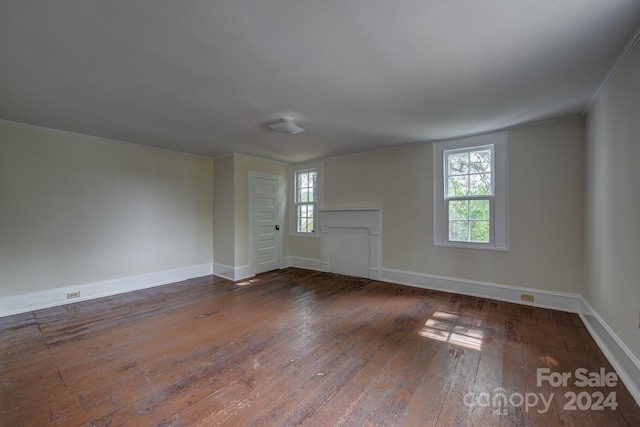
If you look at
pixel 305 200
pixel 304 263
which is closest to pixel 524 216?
pixel 305 200

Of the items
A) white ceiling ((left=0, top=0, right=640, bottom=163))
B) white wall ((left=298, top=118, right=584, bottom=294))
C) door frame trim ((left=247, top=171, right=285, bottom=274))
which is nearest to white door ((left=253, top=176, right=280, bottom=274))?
door frame trim ((left=247, top=171, right=285, bottom=274))

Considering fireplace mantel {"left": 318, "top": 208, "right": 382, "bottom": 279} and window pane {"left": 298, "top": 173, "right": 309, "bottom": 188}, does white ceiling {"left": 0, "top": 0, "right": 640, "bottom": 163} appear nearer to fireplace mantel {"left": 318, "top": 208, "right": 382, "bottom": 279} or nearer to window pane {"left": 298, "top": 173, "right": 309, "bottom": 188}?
fireplace mantel {"left": 318, "top": 208, "right": 382, "bottom": 279}

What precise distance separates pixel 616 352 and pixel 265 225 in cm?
494

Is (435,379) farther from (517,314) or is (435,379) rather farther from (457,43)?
(457,43)

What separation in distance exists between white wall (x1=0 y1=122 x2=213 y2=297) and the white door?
106 cm

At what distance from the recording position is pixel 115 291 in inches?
159

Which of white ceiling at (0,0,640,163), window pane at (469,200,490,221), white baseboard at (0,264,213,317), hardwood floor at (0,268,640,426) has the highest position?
white ceiling at (0,0,640,163)

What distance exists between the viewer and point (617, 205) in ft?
7.06

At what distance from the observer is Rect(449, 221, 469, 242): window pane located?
3889mm

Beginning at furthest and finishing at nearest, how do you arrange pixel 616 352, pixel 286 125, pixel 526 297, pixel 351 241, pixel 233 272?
pixel 351 241, pixel 233 272, pixel 526 297, pixel 286 125, pixel 616 352

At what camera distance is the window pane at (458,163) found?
12.8ft

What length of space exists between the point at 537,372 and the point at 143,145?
5.71 m

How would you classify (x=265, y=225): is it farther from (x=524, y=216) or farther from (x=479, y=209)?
(x=524, y=216)

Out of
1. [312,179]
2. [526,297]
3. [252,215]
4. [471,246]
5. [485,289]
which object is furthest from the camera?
[312,179]
